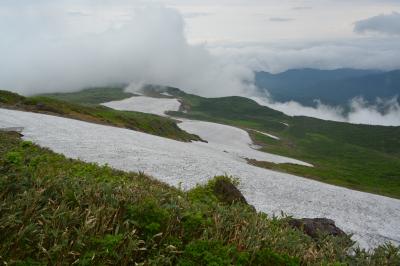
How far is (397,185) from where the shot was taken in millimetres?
141250

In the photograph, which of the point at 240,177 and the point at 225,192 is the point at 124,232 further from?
the point at 240,177

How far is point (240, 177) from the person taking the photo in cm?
4322

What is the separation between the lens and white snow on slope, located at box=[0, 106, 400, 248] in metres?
35.8

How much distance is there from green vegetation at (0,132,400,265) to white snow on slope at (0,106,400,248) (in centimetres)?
2296

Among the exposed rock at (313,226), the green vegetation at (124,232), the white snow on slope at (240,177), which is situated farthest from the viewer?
the white snow on slope at (240,177)

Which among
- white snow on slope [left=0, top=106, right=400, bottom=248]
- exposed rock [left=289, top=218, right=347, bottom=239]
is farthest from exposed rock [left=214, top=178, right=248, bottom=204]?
white snow on slope [left=0, top=106, right=400, bottom=248]

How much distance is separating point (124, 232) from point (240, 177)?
34.9 m

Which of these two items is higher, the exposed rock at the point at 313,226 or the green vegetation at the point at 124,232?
the green vegetation at the point at 124,232

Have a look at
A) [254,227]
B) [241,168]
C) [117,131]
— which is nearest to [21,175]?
[254,227]

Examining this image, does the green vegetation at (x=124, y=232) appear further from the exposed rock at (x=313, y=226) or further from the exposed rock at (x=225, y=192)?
the exposed rock at (x=225, y=192)

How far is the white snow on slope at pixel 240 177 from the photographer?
35.8 m

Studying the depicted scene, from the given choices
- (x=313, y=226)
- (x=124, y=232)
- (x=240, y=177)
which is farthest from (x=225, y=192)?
(x=240, y=177)

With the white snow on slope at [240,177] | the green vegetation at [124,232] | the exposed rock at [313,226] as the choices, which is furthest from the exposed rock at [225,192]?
the green vegetation at [124,232]

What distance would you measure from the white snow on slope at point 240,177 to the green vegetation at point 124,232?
2296cm
